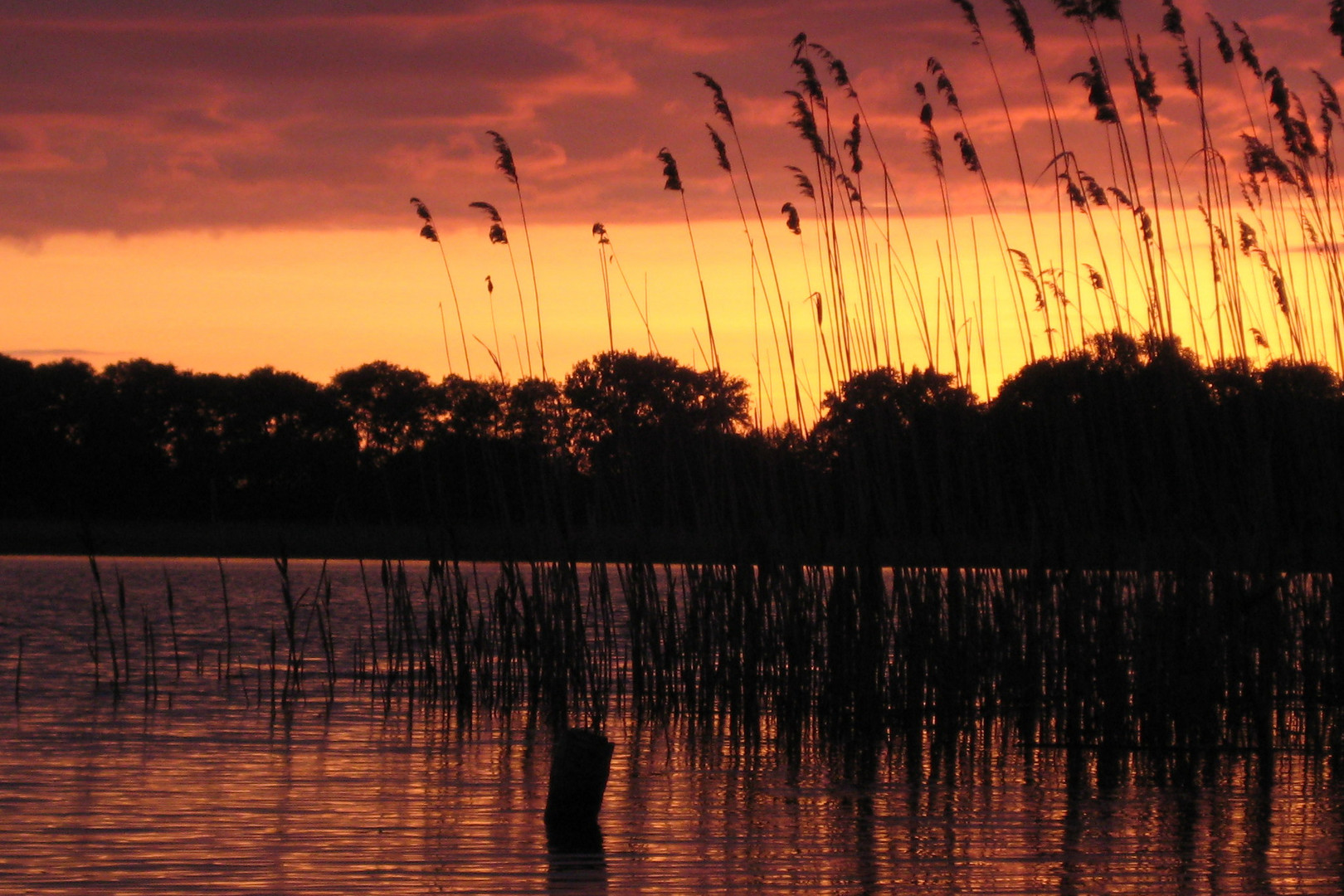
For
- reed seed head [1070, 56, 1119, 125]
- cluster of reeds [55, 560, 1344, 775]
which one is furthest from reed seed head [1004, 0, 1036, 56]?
cluster of reeds [55, 560, 1344, 775]

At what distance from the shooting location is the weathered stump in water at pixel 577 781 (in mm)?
4348

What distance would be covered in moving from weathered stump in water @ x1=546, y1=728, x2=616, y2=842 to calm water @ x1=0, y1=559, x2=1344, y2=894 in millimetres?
81

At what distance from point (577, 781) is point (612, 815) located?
0.31 metres

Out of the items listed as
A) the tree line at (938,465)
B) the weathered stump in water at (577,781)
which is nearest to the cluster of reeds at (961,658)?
the tree line at (938,465)

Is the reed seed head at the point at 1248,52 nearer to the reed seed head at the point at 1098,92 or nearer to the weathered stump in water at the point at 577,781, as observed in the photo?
the reed seed head at the point at 1098,92

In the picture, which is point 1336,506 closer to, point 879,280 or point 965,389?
point 965,389

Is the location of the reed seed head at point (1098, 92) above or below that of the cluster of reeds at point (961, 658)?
above

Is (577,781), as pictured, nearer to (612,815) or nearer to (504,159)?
(612,815)

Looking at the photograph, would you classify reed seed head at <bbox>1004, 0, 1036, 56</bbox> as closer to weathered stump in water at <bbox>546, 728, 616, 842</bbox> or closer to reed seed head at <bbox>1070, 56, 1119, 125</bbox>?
reed seed head at <bbox>1070, 56, 1119, 125</bbox>

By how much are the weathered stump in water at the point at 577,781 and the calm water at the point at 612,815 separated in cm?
8

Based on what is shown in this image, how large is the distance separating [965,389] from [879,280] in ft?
2.17

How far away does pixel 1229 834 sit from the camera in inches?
169

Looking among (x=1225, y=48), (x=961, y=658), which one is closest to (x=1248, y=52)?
(x=1225, y=48)

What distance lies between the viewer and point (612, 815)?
4.59m
